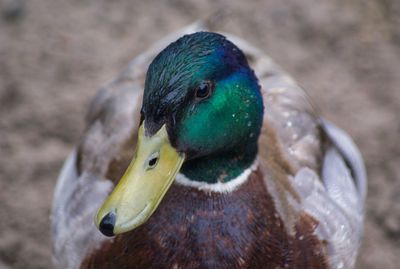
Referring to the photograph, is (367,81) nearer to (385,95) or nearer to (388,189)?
(385,95)

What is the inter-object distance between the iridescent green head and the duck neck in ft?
0.09

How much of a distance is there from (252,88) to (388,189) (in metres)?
1.70

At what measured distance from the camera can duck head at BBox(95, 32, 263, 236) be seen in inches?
82.2

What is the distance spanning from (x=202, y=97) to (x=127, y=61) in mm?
2245

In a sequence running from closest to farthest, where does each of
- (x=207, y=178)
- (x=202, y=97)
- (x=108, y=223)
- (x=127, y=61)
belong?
(x=108, y=223) < (x=202, y=97) < (x=207, y=178) < (x=127, y=61)

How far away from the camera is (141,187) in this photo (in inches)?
82.5

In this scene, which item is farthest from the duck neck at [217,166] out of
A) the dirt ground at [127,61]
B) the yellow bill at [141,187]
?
the dirt ground at [127,61]

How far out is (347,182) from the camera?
3.13 m

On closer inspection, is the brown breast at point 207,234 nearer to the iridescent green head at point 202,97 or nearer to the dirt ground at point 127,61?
the iridescent green head at point 202,97

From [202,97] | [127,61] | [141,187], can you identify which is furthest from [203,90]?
[127,61]

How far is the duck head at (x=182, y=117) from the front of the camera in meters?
2.09

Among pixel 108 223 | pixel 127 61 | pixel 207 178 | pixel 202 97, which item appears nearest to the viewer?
pixel 108 223

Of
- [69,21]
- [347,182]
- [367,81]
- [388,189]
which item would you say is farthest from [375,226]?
[69,21]

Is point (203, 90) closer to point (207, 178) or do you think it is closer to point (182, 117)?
point (182, 117)
